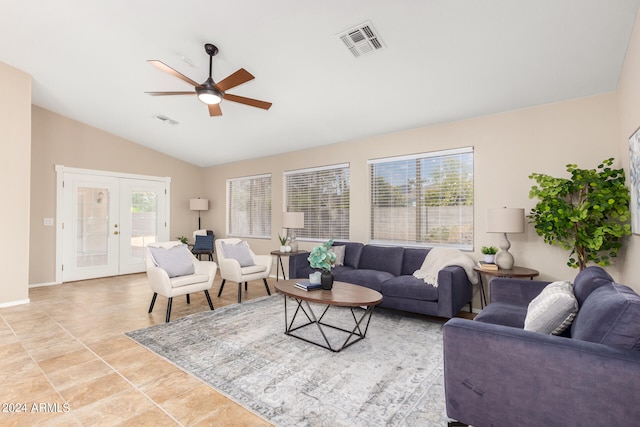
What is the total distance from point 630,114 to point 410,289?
8.17 feet

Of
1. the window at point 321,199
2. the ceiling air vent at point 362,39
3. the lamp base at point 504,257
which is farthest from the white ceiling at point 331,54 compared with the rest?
the lamp base at point 504,257

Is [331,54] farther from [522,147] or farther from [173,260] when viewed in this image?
[173,260]

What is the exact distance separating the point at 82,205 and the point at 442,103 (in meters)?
6.61

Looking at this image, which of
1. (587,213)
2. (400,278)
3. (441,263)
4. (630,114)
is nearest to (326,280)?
(400,278)

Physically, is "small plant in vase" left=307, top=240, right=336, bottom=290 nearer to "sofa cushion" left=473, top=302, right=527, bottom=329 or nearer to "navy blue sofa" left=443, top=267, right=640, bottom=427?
"sofa cushion" left=473, top=302, right=527, bottom=329

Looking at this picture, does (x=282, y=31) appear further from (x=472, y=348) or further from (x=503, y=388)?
(x=503, y=388)

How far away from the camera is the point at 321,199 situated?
5.58 m

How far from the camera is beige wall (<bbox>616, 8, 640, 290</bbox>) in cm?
228

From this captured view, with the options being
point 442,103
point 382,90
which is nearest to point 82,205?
point 382,90

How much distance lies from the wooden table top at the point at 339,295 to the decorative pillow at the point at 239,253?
5.02 feet

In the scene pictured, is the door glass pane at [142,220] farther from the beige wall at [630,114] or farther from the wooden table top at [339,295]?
the beige wall at [630,114]

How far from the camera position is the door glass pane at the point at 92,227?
5.96 metres

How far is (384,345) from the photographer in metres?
2.93

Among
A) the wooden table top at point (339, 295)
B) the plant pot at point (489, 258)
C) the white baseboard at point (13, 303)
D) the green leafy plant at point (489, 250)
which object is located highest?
the green leafy plant at point (489, 250)
